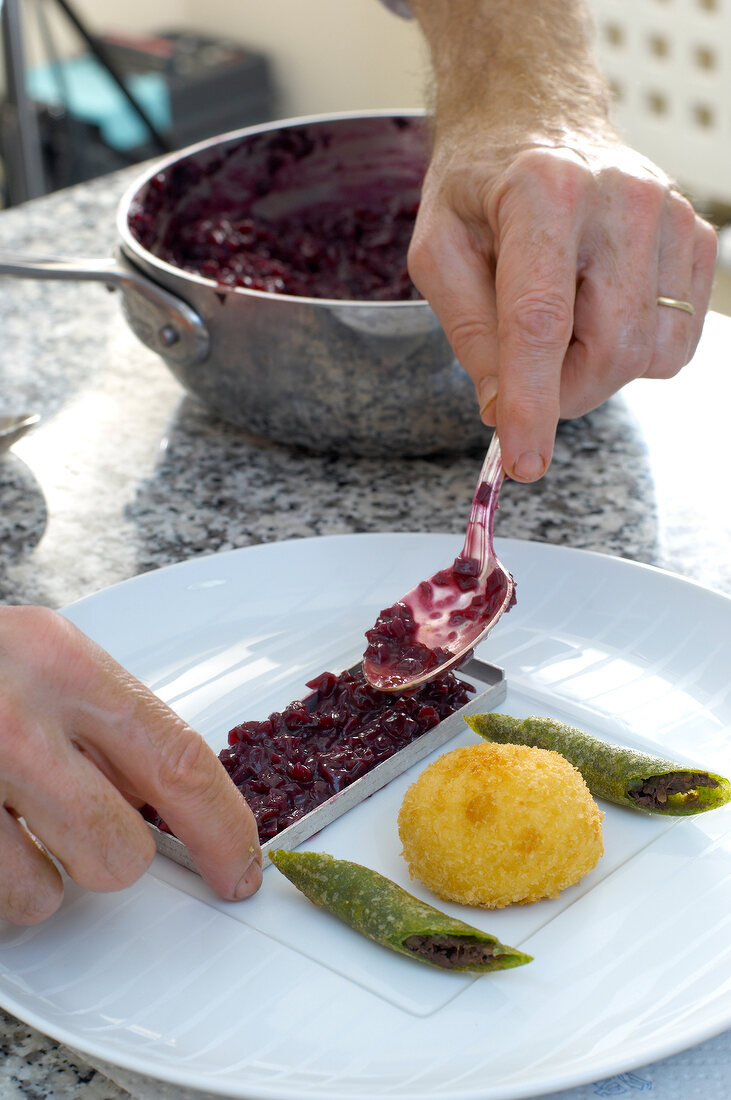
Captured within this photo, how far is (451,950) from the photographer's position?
2.86ft

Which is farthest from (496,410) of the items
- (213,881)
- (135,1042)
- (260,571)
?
(135,1042)

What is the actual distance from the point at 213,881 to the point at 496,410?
58 cm

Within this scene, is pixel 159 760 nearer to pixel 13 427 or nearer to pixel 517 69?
pixel 13 427

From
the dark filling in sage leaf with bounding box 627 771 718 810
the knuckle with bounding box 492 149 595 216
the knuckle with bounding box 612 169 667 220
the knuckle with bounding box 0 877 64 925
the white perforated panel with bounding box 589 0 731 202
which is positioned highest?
the knuckle with bounding box 492 149 595 216

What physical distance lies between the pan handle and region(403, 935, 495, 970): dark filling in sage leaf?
902mm

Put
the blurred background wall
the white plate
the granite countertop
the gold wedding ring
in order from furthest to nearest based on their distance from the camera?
the blurred background wall, the granite countertop, the gold wedding ring, the white plate

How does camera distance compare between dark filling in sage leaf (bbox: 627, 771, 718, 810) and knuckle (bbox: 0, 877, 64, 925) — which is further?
dark filling in sage leaf (bbox: 627, 771, 718, 810)

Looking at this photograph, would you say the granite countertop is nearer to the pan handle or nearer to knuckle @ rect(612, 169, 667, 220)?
the pan handle

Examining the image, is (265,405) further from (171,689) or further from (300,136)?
(300,136)

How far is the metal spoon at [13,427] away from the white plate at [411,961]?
43cm

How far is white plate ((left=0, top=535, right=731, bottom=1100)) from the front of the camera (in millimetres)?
792

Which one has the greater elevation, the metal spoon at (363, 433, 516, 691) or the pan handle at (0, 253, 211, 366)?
the pan handle at (0, 253, 211, 366)

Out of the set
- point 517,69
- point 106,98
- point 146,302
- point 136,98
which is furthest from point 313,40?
point 146,302

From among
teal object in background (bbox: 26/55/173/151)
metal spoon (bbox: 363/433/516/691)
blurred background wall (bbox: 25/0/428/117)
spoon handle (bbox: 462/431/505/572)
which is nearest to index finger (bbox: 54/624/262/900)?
metal spoon (bbox: 363/433/516/691)
